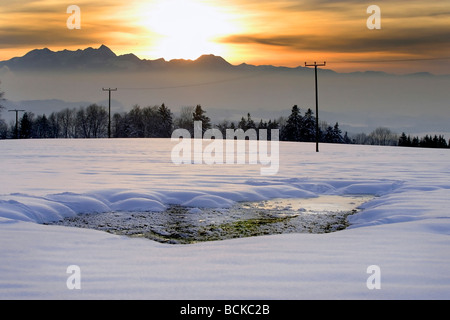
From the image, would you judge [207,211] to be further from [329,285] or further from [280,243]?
[329,285]

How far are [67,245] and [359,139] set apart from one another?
190005 mm

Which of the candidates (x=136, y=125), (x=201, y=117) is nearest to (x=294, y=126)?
(x=201, y=117)

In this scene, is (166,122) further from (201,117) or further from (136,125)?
(136,125)

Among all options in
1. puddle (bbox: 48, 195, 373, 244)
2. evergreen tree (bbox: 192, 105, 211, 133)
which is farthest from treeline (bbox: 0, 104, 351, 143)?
puddle (bbox: 48, 195, 373, 244)

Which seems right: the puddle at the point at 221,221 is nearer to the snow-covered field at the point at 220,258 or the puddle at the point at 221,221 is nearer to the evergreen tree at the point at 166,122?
the snow-covered field at the point at 220,258

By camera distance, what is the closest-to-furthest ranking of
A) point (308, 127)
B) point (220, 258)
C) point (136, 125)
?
point (220, 258), point (308, 127), point (136, 125)

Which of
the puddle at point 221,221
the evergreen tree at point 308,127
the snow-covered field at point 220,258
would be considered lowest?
the puddle at point 221,221

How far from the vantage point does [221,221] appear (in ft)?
28.7

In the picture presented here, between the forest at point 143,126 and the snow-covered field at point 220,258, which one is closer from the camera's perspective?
the snow-covered field at point 220,258

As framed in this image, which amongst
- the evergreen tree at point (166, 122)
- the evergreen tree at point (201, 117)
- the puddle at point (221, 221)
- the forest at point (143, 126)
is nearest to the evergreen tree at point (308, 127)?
the forest at point (143, 126)

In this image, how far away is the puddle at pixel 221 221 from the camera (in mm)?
7672

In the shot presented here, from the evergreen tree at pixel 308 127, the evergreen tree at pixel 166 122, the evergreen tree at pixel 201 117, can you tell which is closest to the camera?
the evergreen tree at pixel 308 127

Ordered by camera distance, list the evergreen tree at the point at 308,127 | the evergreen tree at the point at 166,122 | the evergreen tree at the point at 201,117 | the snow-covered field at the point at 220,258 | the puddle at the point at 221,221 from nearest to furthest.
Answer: the snow-covered field at the point at 220,258 → the puddle at the point at 221,221 → the evergreen tree at the point at 308,127 → the evergreen tree at the point at 201,117 → the evergreen tree at the point at 166,122

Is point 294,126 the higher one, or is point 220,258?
point 294,126
